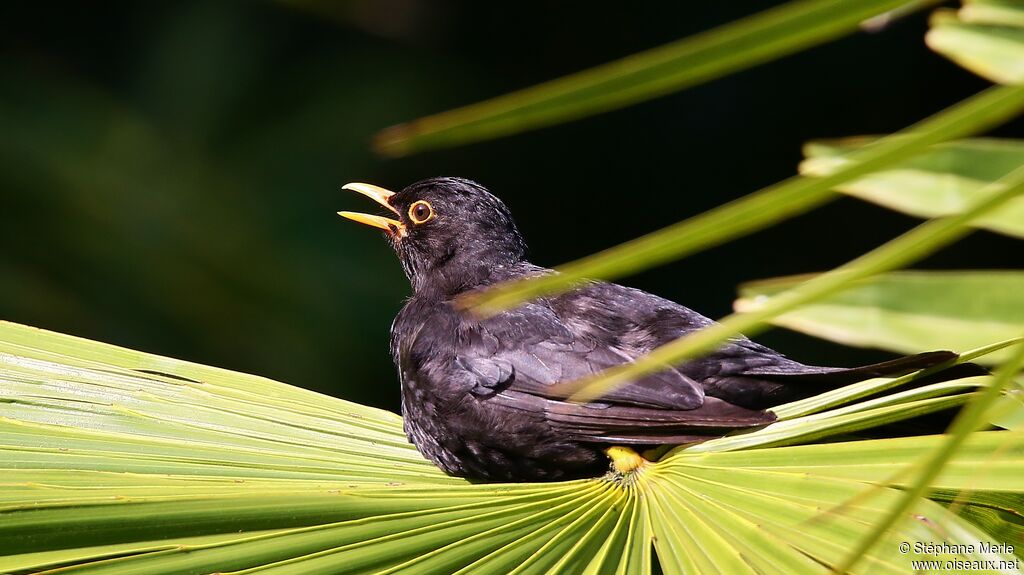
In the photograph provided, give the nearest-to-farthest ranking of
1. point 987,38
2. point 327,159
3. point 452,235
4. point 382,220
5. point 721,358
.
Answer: point 987,38, point 721,358, point 452,235, point 382,220, point 327,159

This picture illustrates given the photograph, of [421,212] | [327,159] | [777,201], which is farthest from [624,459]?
[327,159]

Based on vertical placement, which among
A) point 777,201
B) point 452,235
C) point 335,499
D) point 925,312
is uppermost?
point 452,235

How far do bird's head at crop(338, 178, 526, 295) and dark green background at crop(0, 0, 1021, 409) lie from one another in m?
2.67

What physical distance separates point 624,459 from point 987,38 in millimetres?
1491

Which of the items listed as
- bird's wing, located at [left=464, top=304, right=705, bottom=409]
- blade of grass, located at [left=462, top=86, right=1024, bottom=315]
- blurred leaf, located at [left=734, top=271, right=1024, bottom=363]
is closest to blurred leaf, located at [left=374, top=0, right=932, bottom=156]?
blade of grass, located at [left=462, top=86, right=1024, bottom=315]

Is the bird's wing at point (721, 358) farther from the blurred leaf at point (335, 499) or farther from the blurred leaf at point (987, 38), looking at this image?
the blurred leaf at point (987, 38)

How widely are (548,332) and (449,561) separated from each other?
1451 millimetres

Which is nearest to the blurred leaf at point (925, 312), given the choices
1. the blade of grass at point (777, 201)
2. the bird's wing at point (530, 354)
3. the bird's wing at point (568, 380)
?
the bird's wing at point (568, 380)

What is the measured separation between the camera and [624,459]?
2.43 metres

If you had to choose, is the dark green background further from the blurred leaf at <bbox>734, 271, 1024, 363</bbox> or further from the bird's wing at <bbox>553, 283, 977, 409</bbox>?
the blurred leaf at <bbox>734, 271, 1024, 363</bbox>

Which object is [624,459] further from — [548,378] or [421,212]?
[421,212]

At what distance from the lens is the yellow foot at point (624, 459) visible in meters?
2.29

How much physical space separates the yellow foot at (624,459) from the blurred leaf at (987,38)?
130cm

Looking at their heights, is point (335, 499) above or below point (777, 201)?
above
